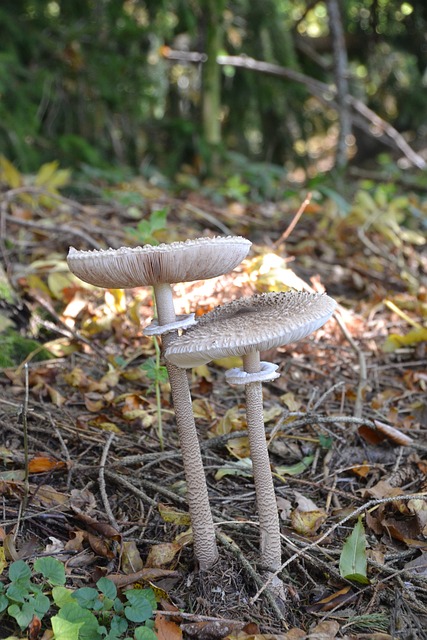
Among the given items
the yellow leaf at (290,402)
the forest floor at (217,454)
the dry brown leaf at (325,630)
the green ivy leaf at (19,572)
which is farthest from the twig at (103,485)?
the yellow leaf at (290,402)

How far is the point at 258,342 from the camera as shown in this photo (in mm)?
1840

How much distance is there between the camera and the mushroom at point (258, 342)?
186 centimetres

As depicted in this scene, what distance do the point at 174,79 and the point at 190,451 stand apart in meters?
7.44

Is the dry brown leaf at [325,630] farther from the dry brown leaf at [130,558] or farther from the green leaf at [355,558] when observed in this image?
the dry brown leaf at [130,558]

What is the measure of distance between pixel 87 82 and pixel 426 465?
548cm

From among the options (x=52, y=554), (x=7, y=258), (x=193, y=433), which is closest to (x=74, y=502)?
(x=52, y=554)

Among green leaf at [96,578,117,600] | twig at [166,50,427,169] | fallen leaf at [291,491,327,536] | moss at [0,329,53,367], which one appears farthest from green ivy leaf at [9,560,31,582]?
twig at [166,50,427,169]

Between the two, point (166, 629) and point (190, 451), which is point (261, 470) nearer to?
point (190, 451)

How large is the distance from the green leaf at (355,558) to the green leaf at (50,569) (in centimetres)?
101

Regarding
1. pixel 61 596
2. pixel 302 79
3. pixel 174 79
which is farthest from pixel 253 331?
pixel 174 79

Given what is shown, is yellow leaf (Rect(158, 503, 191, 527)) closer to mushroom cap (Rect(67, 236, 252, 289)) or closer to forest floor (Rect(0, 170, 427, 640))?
forest floor (Rect(0, 170, 427, 640))

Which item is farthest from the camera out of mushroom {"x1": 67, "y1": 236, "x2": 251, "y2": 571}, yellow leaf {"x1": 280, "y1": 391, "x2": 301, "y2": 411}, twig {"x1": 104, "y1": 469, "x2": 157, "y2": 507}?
yellow leaf {"x1": 280, "y1": 391, "x2": 301, "y2": 411}

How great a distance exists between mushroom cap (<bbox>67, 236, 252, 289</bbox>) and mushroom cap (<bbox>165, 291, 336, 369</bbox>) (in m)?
0.21

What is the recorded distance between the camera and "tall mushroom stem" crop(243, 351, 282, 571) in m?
2.13
